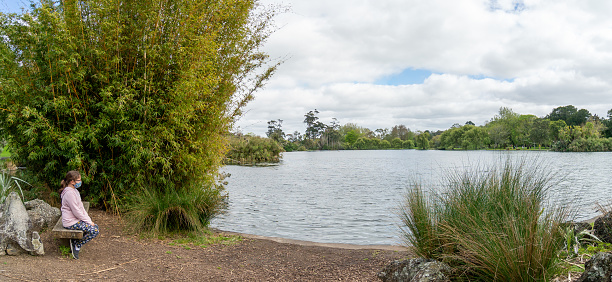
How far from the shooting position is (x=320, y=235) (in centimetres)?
827

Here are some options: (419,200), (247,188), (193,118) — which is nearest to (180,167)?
(193,118)

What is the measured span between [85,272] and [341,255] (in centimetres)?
355

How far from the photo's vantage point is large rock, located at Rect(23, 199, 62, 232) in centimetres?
503

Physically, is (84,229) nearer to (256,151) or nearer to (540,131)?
(256,151)

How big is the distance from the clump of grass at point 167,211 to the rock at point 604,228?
5.86 metres

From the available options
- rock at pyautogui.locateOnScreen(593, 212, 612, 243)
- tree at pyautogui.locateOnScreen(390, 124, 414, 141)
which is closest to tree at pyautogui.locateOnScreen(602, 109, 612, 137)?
tree at pyautogui.locateOnScreen(390, 124, 414, 141)

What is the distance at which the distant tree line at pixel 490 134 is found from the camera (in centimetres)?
6097

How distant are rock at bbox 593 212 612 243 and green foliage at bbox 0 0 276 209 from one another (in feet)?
20.6

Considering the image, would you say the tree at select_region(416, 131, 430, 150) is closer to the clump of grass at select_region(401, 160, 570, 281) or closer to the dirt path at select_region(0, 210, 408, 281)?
the dirt path at select_region(0, 210, 408, 281)

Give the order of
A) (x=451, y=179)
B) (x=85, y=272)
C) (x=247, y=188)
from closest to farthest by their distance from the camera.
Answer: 1. (x=85, y=272)
2. (x=451, y=179)
3. (x=247, y=188)

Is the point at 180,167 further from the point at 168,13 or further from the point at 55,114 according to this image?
the point at 168,13

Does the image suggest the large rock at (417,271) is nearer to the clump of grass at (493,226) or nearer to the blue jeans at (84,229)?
the clump of grass at (493,226)

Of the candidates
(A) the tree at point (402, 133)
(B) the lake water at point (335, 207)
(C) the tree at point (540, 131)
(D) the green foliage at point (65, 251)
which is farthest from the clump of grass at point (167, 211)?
(A) the tree at point (402, 133)

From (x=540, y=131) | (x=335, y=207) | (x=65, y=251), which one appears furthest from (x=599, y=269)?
(x=540, y=131)
